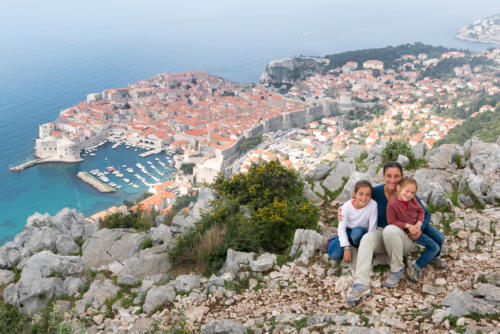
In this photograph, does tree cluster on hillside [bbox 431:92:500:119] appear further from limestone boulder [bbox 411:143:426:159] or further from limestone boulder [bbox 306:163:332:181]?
limestone boulder [bbox 306:163:332:181]

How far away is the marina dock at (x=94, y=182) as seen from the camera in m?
28.7

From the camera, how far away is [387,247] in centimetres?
306

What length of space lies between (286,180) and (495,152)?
3.39 metres

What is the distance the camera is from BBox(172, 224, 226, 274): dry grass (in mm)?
4508

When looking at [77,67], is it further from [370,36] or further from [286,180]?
[370,36]

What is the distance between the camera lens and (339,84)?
2243 inches

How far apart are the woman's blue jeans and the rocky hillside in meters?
0.12

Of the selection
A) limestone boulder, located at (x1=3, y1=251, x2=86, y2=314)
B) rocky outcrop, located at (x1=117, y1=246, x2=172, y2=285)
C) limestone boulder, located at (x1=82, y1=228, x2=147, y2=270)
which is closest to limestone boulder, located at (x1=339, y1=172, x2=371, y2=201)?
rocky outcrop, located at (x1=117, y1=246, x2=172, y2=285)

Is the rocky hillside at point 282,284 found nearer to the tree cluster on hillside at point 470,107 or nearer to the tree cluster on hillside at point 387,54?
the tree cluster on hillside at point 470,107

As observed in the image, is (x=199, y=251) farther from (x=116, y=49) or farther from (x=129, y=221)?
(x=116, y=49)

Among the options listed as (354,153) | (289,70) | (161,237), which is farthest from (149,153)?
(289,70)

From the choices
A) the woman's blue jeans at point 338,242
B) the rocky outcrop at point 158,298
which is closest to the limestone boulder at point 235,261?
the rocky outcrop at point 158,298

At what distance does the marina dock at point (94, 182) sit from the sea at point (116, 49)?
2.36 ft

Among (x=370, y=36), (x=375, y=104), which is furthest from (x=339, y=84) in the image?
(x=370, y=36)
